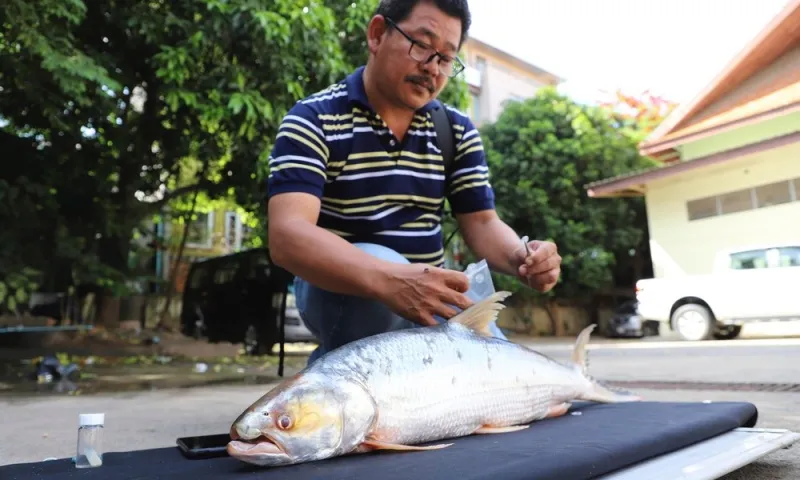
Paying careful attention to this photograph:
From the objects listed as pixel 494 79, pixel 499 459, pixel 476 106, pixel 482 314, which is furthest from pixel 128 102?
pixel 494 79

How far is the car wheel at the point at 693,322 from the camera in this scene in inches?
146

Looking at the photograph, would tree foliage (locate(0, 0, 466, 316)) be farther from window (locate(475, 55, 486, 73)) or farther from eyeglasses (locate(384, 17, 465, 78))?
window (locate(475, 55, 486, 73))

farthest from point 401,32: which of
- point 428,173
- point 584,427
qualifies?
point 584,427

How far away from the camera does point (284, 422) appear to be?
1140 millimetres

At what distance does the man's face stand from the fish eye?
1.08 metres

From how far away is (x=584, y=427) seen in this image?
149cm

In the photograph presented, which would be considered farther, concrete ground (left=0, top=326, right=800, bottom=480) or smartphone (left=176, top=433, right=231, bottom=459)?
concrete ground (left=0, top=326, right=800, bottom=480)

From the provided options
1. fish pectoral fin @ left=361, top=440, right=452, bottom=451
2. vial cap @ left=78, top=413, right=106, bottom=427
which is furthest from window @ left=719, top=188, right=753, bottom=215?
vial cap @ left=78, top=413, right=106, bottom=427

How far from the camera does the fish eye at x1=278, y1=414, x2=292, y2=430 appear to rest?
44.8 inches

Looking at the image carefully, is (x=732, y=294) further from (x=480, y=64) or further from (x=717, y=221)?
(x=480, y=64)

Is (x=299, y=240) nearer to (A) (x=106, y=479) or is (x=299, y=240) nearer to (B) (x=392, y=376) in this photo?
(B) (x=392, y=376)

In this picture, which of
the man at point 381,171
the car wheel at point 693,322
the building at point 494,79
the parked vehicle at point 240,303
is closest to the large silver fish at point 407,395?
the man at point 381,171

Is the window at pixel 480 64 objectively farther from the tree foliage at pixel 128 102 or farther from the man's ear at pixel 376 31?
the man's ear at pixel 376 31

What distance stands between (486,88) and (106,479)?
2219cm
